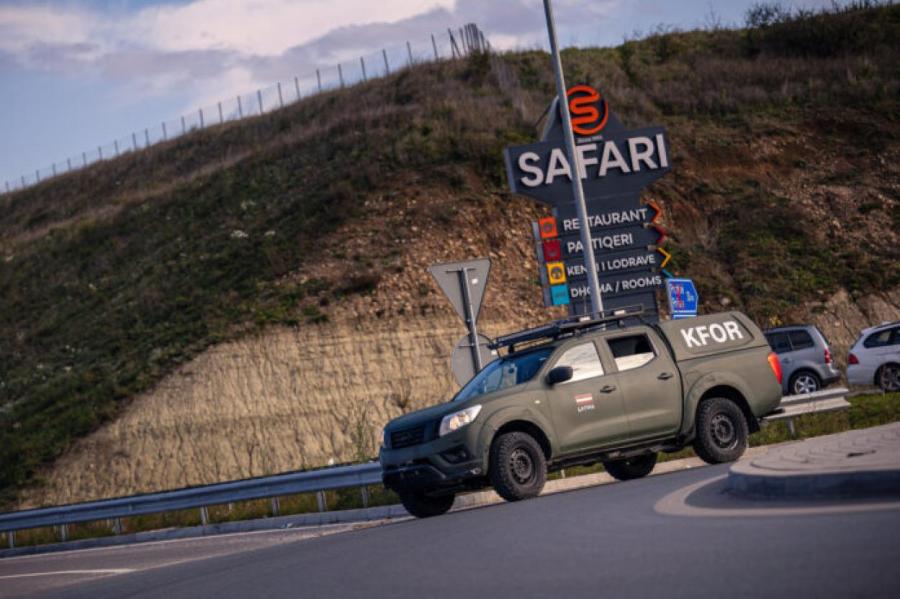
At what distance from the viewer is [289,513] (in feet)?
65.5

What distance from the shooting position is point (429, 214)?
1703 inches

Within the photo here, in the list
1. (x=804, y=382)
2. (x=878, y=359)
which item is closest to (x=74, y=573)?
(x=878, y=359)

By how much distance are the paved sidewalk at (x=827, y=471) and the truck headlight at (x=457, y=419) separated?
3.42 meters

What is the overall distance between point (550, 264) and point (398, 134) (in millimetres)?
22300

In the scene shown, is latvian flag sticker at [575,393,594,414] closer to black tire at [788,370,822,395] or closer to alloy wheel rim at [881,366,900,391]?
alloy wheel rim at [881,366,900,391]

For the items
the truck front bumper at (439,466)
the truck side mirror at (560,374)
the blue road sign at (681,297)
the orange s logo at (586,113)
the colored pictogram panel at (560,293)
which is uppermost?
the orange s logo at (586,113)

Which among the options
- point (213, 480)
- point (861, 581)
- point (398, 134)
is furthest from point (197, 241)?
point (861, 581)

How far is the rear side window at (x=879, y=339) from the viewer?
26.9 meters

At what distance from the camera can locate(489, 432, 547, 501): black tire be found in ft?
46.1

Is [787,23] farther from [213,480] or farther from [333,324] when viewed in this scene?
[213,480]

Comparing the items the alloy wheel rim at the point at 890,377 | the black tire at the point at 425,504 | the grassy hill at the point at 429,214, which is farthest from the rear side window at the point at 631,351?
the grassy hill at the point at 429,214

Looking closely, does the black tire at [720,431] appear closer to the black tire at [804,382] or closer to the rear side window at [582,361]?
the rear side window at [582,361]

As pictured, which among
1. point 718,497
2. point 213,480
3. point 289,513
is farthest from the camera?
point 213,480

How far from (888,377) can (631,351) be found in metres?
A: 13.4
